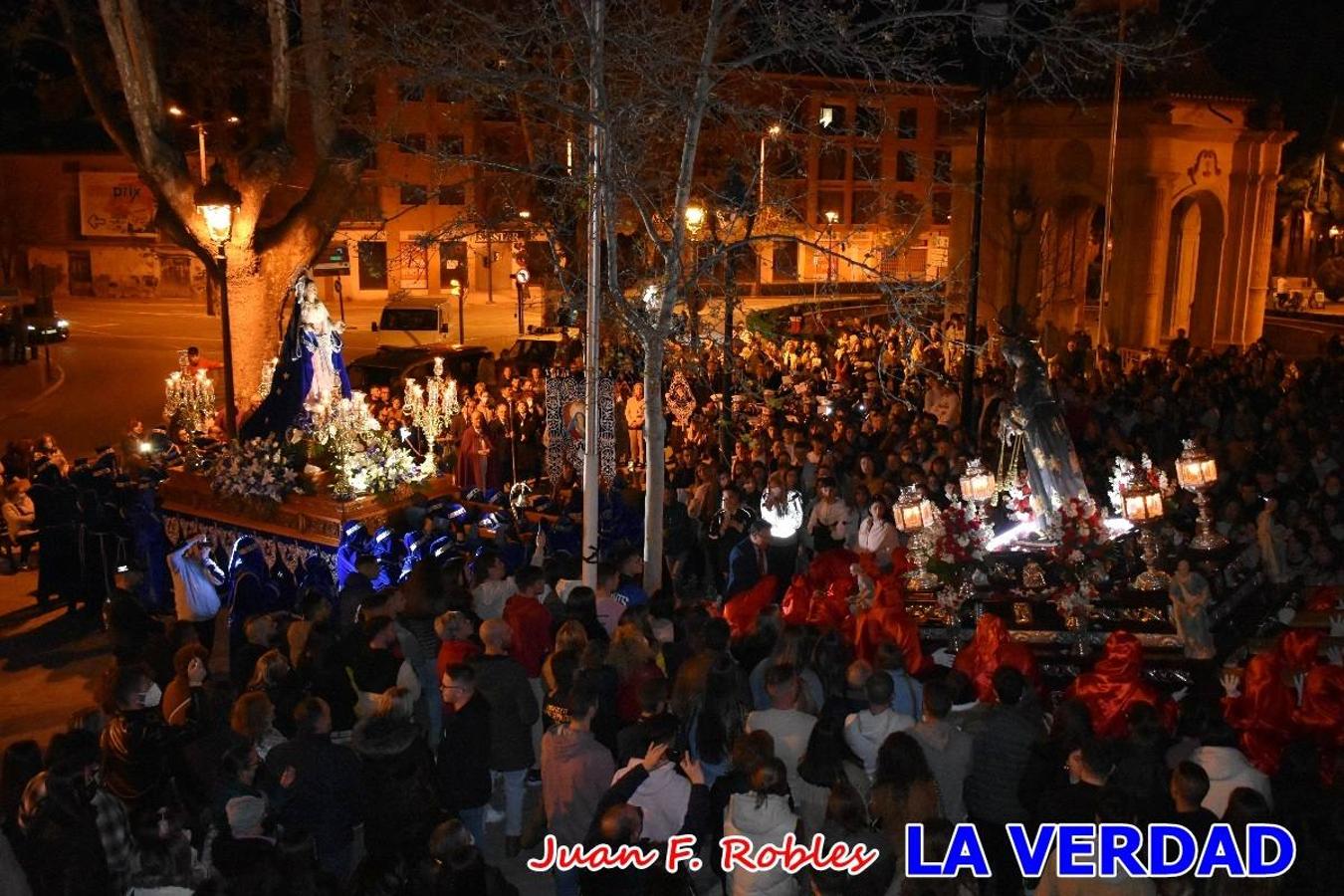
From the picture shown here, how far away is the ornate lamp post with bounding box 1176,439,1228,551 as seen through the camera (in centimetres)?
1198

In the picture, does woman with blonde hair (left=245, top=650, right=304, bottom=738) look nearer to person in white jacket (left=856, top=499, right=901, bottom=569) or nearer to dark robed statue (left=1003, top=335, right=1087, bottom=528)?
person in white jacket (left=856, top=499, right=901, bottom=569)

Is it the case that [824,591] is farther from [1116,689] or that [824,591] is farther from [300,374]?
[300,374]

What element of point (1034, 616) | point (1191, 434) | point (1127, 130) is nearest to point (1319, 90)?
point (1127, 130)

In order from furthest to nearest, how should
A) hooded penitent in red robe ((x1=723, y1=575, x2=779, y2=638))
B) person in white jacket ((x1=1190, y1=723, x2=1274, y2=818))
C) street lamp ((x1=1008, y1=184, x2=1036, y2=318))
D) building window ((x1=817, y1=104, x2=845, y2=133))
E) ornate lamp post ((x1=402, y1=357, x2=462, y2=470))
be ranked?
street lamp ((x1=1008, y1=184, x2=1036, y2=318)), ornate lamp post ((x1=402, y1=357, x2=462, y2=470)), building window ((x1=817, y1=104, x2=845, y2=133)), hooded penitent in red robe ((x1=723, y1=575, x2=779, y2=638)), person in white jacket ((x1=1190, y1=723, x2=1274, y2=818))

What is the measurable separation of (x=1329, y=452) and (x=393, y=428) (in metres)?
11.4

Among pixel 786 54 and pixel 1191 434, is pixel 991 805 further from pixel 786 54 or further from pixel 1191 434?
pixel 1191 434

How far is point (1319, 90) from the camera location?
4956 centimetres

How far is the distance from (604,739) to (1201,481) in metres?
7.16

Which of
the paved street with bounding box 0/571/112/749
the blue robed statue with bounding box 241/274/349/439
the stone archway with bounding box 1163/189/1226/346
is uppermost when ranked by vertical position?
the stone archway with bounding box 1163/189/1226/346

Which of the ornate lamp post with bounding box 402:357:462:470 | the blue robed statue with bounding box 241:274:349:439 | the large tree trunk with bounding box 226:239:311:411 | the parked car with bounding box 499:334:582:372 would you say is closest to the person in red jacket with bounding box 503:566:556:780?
the blue robed statue with bounding box 241:274:349:439

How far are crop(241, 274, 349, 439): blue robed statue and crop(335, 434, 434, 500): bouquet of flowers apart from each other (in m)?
1.03

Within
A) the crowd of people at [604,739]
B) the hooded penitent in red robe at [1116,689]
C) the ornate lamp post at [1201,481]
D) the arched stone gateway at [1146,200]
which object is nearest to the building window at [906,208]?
the crowd of people at [604,739]

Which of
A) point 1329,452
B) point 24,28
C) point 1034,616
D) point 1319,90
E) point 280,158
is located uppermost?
point 1319,90

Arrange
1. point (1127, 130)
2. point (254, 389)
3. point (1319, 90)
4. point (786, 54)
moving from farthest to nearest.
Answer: point (1319, 90) → point (1127, 130) → point (254, 389) → point (786, 54)
